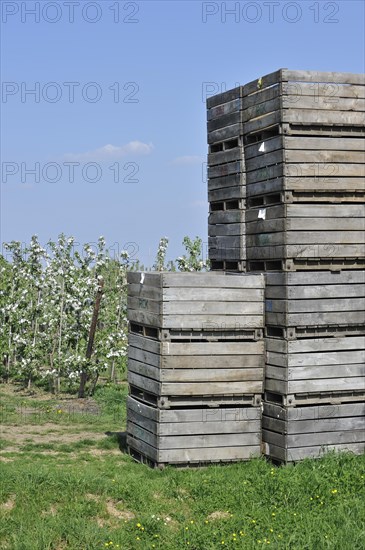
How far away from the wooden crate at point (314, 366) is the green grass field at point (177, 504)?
1.04 metres

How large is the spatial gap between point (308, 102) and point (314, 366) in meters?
3.86

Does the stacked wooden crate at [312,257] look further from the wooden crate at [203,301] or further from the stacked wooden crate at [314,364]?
the wooden crate at [203,301]

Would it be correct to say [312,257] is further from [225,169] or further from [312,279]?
[225,169]

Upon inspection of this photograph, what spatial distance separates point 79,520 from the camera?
966cm

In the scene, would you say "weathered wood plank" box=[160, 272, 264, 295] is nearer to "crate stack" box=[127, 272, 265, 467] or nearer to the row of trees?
"crate stack" box=[127, 272, 265, 467]

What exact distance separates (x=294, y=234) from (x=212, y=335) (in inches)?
Answer: 74.1

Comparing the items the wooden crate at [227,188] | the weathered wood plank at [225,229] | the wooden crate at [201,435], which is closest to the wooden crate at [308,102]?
the wooden crate at [227,188]

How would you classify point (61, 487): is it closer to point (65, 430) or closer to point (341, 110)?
point (65, 430)

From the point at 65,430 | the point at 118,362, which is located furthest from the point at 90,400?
the point at 65,430

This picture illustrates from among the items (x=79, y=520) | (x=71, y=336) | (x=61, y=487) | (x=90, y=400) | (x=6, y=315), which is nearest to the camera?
(x=79, y=520)

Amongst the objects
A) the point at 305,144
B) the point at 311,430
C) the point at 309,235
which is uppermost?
the point at 305,144

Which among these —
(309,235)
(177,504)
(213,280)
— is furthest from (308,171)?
(177,504)

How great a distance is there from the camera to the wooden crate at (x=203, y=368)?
11.7 meters

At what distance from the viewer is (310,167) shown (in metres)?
11.9
